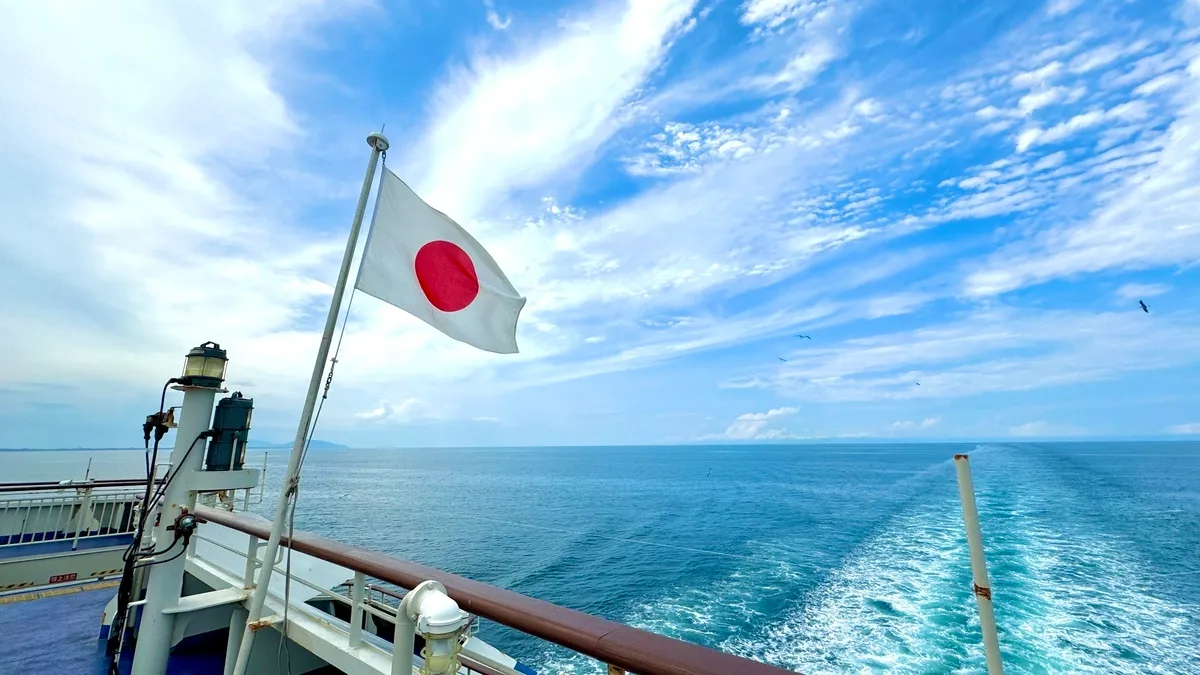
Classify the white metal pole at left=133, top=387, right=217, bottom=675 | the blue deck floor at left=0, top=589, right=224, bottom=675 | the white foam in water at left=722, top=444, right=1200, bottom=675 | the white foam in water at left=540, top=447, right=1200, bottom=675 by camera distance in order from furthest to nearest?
the white foam in water at left=540, top=447, right=1200, bottom=675 → the white foam in water at left=722, top=444, right=1200, bottom=675 → the blue deck floor at left=0, top=589, right=224, bottom=675 → the white metal pole at left=133, top=387, right=217, bottom=675

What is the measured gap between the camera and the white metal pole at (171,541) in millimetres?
2996

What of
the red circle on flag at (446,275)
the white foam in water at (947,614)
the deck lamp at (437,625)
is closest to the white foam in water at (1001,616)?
the white foam in water at (947,614)

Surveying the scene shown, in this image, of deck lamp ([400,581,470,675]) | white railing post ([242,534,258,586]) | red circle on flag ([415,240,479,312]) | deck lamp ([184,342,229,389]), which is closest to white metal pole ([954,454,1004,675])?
deck lamp ([400,581,470,675])

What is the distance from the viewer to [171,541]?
3051mm

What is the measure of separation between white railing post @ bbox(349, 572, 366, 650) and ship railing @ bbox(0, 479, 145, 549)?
6692mm

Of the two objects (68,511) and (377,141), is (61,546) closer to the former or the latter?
(68,511)

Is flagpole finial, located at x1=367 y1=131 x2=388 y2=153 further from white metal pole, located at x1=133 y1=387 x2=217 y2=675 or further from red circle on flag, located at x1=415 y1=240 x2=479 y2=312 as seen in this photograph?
white metal pole, located at x1=133 y1=387 x2=217 y2=675

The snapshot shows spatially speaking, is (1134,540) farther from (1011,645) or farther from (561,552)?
(561,552)

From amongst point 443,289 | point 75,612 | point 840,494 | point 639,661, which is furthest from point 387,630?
point 840,494

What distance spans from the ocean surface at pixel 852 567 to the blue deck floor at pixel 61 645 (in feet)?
25.9

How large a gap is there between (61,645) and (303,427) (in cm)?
403

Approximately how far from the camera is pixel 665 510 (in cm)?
3334

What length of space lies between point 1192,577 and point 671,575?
15.7 m

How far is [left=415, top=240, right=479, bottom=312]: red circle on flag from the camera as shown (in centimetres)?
278
